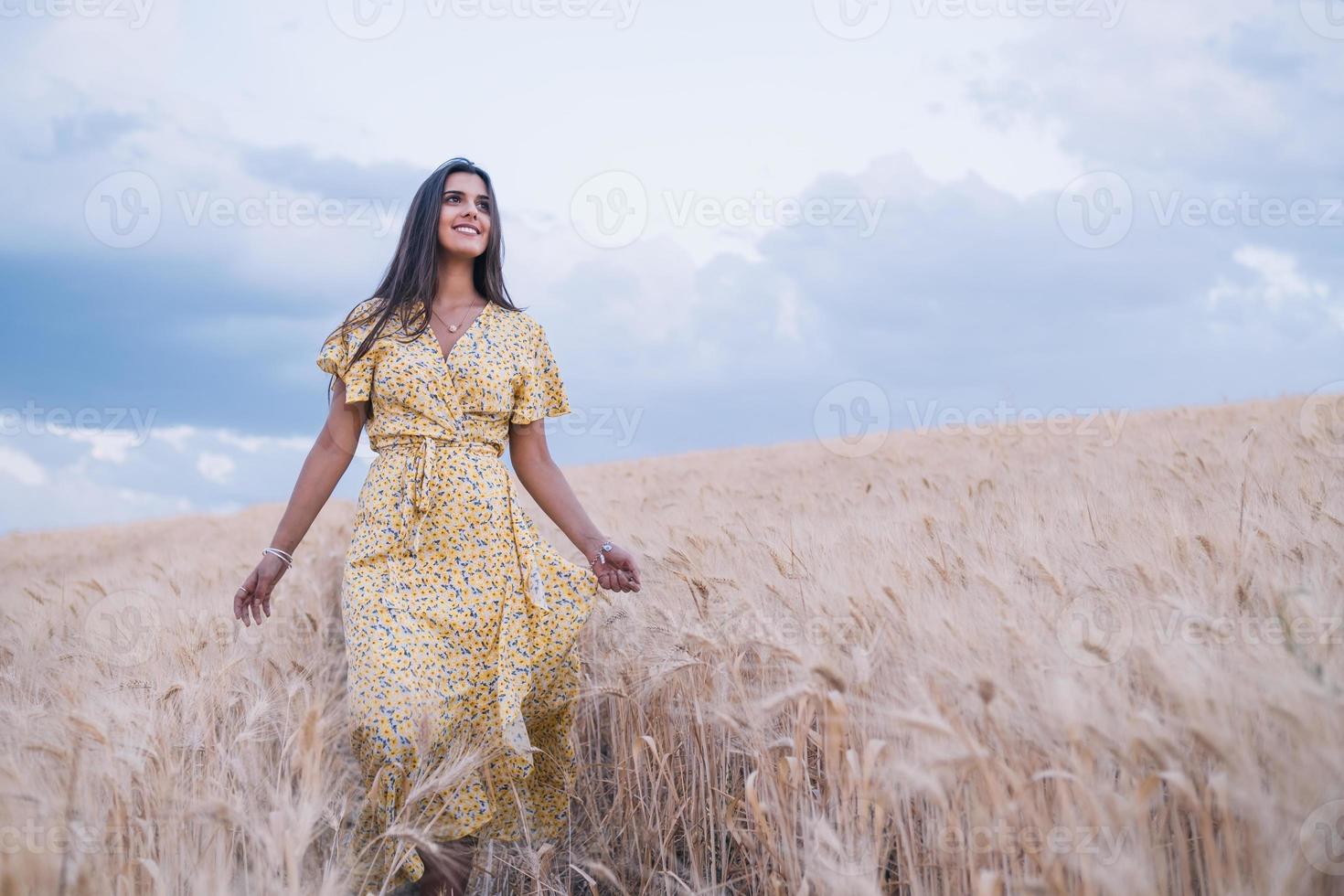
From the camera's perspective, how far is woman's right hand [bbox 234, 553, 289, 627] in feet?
8.18

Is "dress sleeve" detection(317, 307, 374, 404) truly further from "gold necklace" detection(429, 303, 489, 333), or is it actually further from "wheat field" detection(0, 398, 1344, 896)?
"wheat field" detection(0, 398, 1344, 896)

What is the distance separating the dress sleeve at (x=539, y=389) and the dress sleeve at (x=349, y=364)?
0.43 m

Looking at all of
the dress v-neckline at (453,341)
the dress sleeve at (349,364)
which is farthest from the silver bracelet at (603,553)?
the dress sleeve at (349,364)

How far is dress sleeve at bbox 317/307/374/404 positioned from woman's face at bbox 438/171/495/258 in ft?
1.27

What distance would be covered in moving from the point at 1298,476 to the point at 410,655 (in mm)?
3324

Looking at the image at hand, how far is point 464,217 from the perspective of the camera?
272cm

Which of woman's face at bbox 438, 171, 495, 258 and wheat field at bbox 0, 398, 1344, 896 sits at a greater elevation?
woman's face at bbox 438, 171, 495, 258

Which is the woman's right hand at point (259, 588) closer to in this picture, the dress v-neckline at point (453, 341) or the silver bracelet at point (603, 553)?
the dress v-neckline at point (453, 341)

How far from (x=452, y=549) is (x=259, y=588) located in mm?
562

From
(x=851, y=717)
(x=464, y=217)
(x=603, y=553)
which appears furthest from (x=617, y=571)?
(x=464, y=217)

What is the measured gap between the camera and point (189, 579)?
4609 millimetres

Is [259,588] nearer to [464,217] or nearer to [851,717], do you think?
[464,217]

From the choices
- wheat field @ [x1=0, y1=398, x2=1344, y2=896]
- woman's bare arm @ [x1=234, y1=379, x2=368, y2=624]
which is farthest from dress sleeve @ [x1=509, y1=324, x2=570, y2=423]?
wheat field @ [x1=0, y1=398, x2=1344, y2=896]

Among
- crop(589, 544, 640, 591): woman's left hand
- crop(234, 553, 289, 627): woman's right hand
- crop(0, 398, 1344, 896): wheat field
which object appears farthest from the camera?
crop(589, 544, 640, 591): woman's left hand
